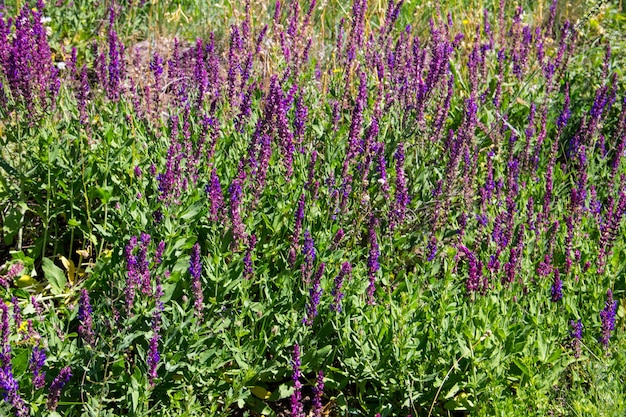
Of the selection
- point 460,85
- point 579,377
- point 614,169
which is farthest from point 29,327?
point 460,85

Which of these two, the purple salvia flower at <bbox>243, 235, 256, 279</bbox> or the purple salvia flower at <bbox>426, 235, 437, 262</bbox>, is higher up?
the purple salvia flower at <bbox>243, 235, 256, 279</bbox>

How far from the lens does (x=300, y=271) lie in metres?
3.41

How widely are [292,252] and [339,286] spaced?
0.83ft

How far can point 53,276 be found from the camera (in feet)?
12.0

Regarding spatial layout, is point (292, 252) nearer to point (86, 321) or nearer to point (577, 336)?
point (86, 321)

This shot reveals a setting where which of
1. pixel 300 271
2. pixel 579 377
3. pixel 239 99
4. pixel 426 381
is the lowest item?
pixel 579 377

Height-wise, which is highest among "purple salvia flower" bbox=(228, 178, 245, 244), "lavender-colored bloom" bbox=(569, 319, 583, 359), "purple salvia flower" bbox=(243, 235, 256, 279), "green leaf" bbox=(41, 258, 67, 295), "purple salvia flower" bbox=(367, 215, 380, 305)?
"purple salvia flower" bbox=(228, 178, 245, 244)

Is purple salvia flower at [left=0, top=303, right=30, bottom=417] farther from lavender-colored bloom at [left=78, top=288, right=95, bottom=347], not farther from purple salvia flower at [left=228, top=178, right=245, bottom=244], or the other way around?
purple salvia flower at [left=228, top=178, right=245, bottom=244]

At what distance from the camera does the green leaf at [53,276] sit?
3.64m

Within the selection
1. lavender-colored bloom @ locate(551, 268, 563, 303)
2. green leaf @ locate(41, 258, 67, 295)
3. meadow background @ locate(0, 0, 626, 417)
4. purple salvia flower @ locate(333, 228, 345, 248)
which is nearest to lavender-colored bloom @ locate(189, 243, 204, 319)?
meadow background @ locate(0, 0, 626, 417)

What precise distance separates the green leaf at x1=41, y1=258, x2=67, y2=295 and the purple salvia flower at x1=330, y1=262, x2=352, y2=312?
135 cm

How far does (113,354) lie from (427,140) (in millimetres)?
2490

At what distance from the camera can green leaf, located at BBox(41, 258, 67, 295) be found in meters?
3.64

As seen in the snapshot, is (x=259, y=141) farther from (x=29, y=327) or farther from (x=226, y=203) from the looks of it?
(x=29, y=327)
